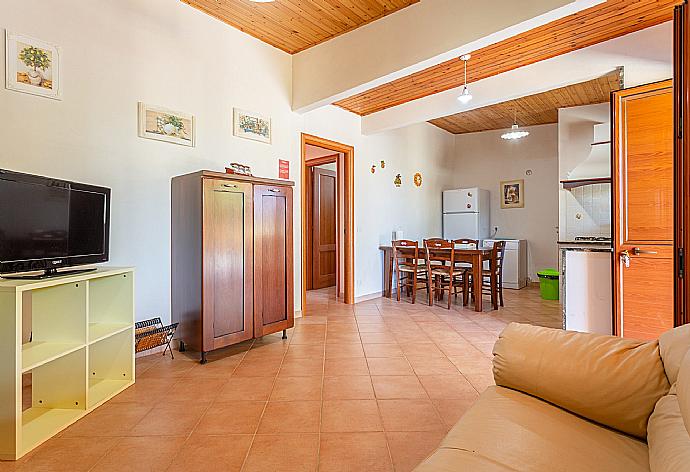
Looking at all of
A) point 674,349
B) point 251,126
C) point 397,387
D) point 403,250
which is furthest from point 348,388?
point 403,250

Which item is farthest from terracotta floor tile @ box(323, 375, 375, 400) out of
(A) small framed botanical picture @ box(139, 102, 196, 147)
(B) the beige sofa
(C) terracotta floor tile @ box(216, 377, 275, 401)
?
(A) small framed botanical picture @ box(139, 102, 196, 147)

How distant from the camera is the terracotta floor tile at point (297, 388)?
99.0 inches

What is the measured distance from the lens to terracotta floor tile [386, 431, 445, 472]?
1.78 m

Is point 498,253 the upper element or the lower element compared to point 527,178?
lower

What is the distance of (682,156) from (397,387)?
2.02 metres

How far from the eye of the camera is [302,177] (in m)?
4.87

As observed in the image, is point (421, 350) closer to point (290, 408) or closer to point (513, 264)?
point (290, 408)

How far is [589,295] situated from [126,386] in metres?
3.78

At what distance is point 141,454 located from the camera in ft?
6.12

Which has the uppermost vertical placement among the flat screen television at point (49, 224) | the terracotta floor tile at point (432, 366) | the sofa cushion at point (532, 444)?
the flat screen television at point (49, 224)

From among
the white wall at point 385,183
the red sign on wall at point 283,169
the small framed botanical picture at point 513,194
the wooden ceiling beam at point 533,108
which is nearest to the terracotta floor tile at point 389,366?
the red sign on wall at point 283,169

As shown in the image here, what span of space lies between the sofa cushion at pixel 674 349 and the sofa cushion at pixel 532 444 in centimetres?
23

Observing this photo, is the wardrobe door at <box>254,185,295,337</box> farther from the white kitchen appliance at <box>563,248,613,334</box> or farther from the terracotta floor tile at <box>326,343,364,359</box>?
the white kitchen appliance at <box>563,248,613,334</box>

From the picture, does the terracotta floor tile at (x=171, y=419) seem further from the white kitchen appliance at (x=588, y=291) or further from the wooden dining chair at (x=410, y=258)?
the wooden dining chair at (x=410, y=258)
